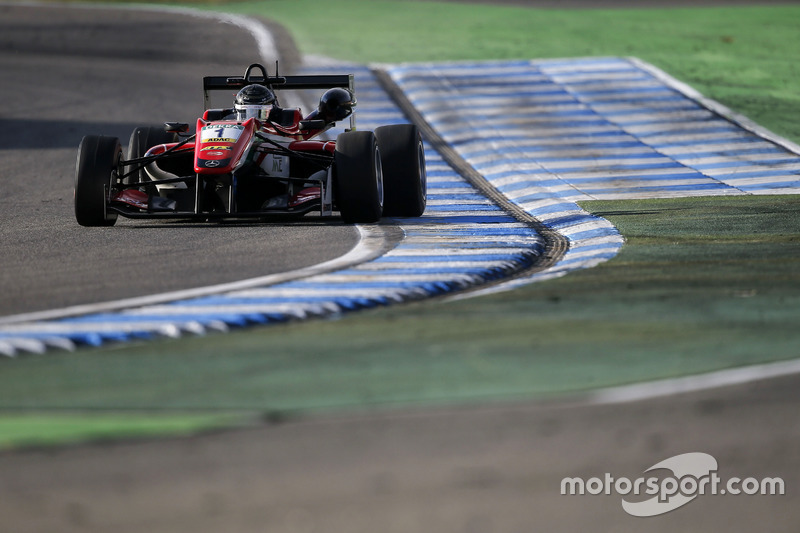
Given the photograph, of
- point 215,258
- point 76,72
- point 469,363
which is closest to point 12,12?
point 76,72

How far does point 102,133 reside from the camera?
18.9 m

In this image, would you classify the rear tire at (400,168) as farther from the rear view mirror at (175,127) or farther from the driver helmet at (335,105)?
the rear view mirror at (175,127)

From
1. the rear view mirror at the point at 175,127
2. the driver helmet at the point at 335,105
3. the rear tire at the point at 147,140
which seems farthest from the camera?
the driver helmet at the point at 335,105

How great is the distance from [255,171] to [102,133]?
28.7ft

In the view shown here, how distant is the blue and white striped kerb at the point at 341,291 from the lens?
602 cm

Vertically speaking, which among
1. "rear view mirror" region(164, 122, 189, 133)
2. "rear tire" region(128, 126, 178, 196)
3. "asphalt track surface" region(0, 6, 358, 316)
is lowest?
"asphalt track surface" region(0, 6, 358, 316)

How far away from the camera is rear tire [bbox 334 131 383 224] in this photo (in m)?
10.4

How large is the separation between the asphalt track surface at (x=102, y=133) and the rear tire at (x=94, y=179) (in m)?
0.17

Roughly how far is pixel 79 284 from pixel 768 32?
22202 mm

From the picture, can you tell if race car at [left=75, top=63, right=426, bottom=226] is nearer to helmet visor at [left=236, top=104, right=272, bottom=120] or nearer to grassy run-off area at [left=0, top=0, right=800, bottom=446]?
helmet visor at [left=236, top=104, right=272, bottom=120]

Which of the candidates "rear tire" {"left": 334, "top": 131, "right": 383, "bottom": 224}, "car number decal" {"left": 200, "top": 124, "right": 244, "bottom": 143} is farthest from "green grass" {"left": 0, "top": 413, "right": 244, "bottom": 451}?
"car number decal" {"left": 200, "top": 124, "right": 244, "bottom": 143}

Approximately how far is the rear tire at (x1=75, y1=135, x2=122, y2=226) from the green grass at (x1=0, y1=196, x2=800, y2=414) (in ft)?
15.5

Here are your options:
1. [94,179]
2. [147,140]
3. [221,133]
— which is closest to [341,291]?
[221,133]

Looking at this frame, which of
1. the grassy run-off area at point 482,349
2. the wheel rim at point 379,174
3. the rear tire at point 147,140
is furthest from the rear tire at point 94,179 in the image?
the grassy run-off area at point 482,349
